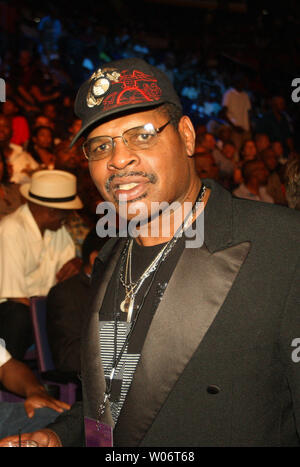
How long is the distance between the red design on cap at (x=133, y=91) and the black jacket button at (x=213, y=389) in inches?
37.4

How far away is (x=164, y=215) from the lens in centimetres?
178

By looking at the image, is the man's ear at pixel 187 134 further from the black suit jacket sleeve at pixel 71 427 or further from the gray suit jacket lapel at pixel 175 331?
the black suit jacket sleeve at pixel 71 427

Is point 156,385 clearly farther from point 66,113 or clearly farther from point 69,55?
point 69,55

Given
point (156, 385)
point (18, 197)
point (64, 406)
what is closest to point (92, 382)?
point (156, 385)

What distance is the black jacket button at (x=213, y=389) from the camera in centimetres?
147

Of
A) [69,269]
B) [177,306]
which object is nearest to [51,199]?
[69,269]

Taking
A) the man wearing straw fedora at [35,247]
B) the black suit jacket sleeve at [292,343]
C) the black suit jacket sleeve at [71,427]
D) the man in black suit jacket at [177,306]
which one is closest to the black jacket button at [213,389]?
the man in black suit jacket at [177,306]

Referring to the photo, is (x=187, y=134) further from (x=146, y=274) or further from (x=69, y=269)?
(x=69, y=269)

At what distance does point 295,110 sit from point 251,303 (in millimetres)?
11289

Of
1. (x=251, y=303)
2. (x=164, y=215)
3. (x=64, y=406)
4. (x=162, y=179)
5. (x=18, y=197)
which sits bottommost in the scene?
(x=64, y=406)

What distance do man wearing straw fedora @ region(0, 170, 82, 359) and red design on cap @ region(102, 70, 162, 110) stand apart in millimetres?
3293

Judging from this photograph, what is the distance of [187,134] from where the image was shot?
1.82 m

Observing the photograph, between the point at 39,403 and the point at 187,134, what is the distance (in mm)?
1696
